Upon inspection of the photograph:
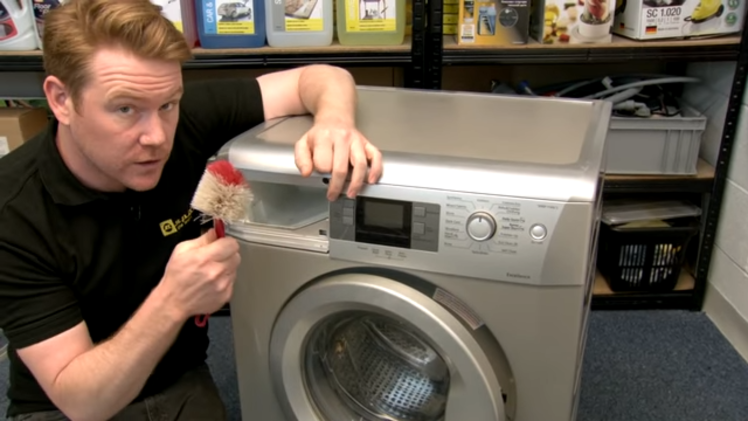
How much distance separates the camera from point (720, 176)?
209 centimetres

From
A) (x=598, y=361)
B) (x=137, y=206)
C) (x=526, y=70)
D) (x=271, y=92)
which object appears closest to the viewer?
(x=137, y=206)

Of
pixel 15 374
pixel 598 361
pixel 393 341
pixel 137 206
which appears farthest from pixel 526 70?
pixel 15 374

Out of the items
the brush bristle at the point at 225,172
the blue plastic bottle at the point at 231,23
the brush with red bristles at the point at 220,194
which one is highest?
the blue plastic bottle at the point at 231,23

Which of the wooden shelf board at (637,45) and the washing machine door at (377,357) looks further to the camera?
the wooden shelf board at (637,45)

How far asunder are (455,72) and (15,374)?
5.32 feet

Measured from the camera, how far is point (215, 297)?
1.04 meters

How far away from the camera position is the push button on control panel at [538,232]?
103cm

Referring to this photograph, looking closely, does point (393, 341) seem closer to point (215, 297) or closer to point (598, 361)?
point (215, 297)

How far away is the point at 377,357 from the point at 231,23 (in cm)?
105

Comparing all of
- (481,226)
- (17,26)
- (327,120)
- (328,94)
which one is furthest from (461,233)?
(17,26)

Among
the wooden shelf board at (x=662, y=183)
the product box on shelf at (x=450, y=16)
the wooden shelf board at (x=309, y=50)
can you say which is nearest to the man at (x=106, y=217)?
the wooden shelf board at (x=309, y=50)

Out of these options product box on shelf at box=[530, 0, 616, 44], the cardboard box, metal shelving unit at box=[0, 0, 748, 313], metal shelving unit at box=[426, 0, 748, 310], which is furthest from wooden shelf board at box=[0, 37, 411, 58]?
product box on shelf at box=[530, 0, 616, 44]

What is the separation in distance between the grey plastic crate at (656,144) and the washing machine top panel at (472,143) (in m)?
0.75

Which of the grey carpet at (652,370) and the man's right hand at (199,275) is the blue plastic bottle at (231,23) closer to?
the grey carpet at (652,370)
